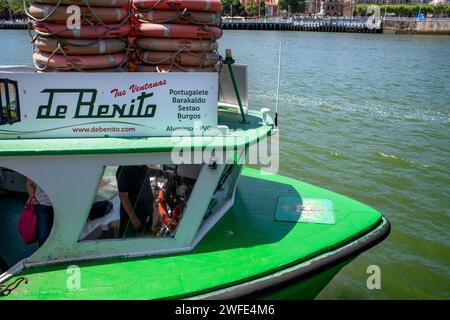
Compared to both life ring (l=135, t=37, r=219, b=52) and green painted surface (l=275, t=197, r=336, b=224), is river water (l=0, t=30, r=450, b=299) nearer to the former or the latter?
green painted surface (l=275, t=197, r=336, b=224)

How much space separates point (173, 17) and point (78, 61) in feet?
3.29

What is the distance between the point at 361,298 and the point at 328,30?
8365 cm

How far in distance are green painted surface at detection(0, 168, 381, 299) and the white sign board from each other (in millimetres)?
1238

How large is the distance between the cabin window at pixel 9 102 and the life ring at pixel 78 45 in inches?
18.6

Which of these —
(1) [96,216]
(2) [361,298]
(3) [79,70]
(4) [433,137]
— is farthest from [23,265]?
(4) [433,137]

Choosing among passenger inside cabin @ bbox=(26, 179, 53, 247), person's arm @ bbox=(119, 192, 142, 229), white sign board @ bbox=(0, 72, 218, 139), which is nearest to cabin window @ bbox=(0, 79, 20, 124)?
white sign board @ bbox=(0, 72, 218, 139)

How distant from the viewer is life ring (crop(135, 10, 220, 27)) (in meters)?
4.44

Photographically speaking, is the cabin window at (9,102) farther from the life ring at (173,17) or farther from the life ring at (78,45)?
the life ring at (173,17)

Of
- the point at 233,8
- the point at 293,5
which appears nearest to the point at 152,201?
the point at 233,8

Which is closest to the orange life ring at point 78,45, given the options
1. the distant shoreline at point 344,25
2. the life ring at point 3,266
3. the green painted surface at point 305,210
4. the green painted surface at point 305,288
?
the life ring at point 3,266

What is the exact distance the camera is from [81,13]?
4.12 metres

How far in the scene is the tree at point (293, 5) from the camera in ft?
373

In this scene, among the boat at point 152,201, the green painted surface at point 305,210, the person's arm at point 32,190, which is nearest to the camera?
the boat at point 152,201

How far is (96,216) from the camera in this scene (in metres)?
4.66
